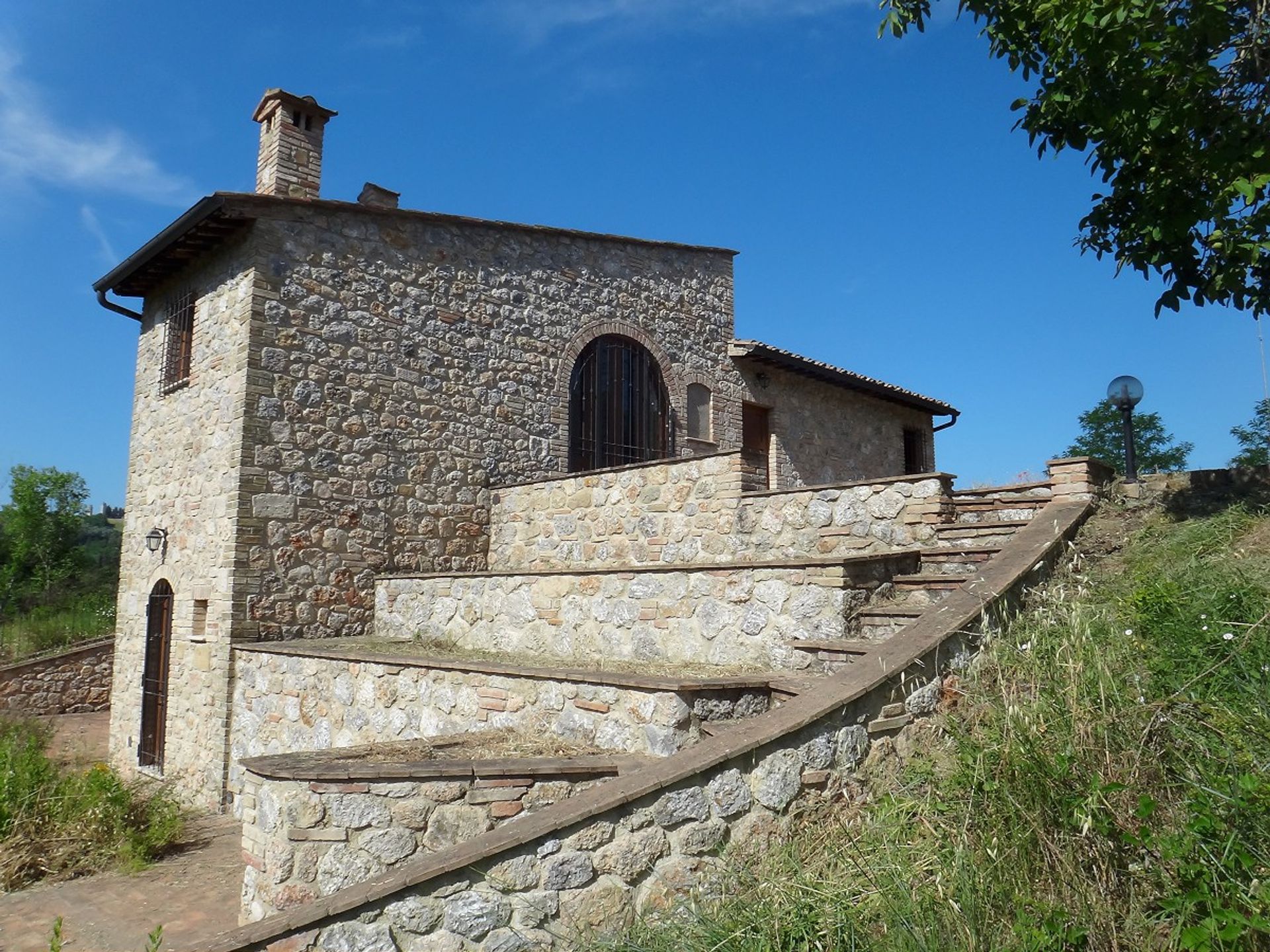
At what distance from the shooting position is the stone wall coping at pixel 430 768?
4160mm

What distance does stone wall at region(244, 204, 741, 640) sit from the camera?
30.8 feet

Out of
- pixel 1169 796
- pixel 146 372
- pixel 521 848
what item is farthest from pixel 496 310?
pixel 1169 796

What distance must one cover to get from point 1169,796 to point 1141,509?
4057mm

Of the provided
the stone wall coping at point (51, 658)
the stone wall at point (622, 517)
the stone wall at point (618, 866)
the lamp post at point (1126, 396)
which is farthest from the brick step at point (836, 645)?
the stone wall coping at point (51, 658)

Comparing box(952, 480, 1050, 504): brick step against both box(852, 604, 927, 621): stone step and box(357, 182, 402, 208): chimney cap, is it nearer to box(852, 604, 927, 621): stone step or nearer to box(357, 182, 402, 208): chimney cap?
box(852, 604, 927, 621): stone step

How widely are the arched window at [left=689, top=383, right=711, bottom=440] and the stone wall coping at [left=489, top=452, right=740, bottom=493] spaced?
2208mm

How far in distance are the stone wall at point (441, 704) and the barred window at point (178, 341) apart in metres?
3.97

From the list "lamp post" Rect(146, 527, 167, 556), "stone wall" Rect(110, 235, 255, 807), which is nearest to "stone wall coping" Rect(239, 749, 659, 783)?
"stone wall" Rect(110, 235, 255, 807)

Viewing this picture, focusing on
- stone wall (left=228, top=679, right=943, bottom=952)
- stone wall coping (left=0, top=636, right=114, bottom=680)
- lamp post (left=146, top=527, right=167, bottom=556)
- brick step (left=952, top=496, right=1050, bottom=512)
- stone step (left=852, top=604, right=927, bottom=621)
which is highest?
brick step (left=952, top=496, right=1050, bottom=512)

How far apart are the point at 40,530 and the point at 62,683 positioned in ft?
43.1

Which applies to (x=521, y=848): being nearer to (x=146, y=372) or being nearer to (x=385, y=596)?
(x=385, y=596)

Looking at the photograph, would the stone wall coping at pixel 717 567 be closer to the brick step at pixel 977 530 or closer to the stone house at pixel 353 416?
the brick step at pixel 977 530

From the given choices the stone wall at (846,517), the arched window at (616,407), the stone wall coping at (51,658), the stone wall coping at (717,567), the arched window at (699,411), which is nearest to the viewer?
the stone wall coping at (717,567)

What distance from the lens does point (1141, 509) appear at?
695 cm
